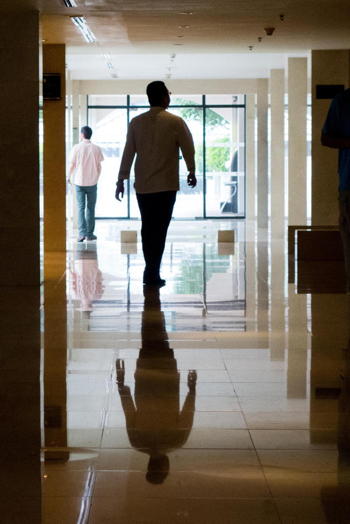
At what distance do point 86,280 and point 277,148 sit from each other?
12113mm

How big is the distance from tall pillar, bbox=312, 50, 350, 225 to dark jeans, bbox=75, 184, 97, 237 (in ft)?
11.3

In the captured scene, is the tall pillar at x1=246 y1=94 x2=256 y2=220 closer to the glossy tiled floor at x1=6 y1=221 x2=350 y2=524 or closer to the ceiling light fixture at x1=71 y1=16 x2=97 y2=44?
the ceiling light fixture at x1=71 y1=16 x2=97 y2=44

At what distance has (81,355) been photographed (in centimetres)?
507

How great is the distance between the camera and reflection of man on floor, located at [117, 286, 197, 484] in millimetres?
3223

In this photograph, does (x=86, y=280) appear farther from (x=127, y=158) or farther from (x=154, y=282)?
(x=127, y=158)

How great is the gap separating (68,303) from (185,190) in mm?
21855

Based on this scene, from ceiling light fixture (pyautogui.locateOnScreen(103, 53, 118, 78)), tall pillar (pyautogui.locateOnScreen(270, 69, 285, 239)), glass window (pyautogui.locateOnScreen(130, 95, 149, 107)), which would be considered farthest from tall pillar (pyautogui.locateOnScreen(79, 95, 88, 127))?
tall pillar (pyautogui.locateOnScreen(270, 69, 285, 239))

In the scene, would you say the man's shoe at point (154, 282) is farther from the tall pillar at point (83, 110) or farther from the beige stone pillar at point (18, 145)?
the tall pillar at point (83, 110)

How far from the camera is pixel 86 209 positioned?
16281 millimetres

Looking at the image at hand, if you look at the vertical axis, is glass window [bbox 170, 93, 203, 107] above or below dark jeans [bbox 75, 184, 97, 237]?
above

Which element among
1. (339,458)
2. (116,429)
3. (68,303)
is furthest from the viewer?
(68,303)

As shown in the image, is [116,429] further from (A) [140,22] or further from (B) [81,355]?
(A) [140,22]

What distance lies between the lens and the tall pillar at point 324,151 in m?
14.8

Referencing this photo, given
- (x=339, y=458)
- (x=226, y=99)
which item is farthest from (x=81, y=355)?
(x=226, y=99)
